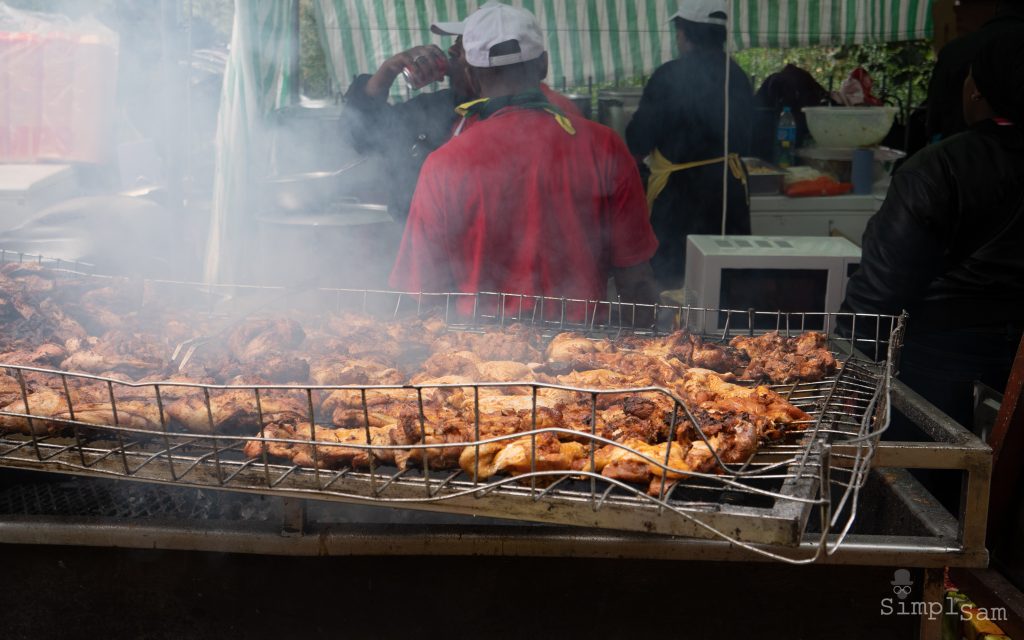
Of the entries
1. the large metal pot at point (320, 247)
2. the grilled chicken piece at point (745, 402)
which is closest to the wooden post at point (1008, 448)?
the grilled chicken piece at point (745, 402)

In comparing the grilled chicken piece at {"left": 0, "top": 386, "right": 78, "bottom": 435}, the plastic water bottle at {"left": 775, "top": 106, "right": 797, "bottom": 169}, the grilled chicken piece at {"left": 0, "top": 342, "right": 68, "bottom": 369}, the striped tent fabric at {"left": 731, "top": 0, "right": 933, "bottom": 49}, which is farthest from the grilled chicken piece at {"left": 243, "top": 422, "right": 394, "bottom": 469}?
the striped tent fabric at {"left": 731, "top": 0, "right": 933, "bottom": 49}

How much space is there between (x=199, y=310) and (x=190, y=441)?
64.2 inches

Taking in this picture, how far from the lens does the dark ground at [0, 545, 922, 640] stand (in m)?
2.48

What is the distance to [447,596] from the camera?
2.52 meters

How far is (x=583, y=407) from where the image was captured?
2512 mm

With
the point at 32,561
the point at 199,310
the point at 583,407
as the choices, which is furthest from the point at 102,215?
the point at 583,407

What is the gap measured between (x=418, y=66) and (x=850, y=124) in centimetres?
411

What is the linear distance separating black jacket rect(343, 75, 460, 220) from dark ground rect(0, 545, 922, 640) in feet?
12.1

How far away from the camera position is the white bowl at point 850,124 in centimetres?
716

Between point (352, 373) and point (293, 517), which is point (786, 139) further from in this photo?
point (293, 517)

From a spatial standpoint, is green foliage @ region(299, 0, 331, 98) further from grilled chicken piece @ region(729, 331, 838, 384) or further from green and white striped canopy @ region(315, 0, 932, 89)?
grilled chicken piece @ region(729, 331, 838, 384)

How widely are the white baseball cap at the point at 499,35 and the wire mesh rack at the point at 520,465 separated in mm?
2074

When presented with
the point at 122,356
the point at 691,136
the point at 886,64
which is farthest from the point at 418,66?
the point at 886,64

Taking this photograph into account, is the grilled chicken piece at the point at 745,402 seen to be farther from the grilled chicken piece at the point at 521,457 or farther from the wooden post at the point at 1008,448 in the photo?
the wooden post at the point at 1008,448
